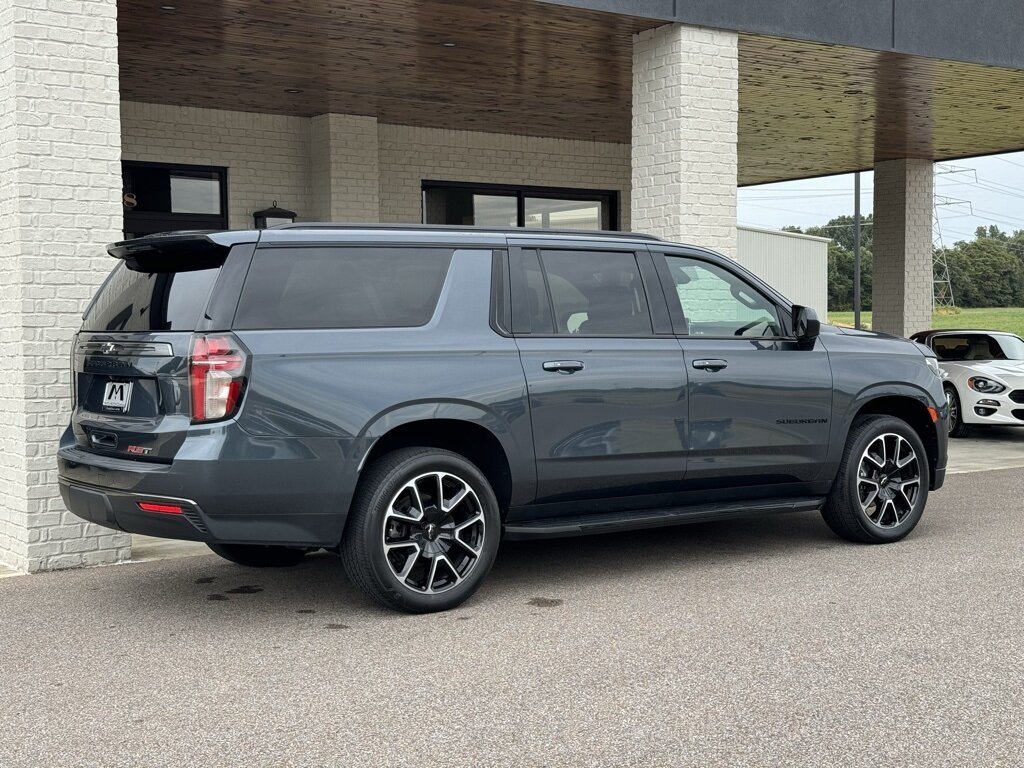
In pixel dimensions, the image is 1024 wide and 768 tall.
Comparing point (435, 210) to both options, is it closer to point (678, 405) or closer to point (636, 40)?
point (636, 40)

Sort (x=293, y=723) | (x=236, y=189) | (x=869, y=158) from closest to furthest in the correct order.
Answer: (x=293, y=723)
(x=236, y=189)
(x=869, y=158)

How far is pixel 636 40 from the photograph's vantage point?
35.7 feet

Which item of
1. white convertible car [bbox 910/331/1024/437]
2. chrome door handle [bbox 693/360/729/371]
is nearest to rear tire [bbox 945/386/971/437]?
white convertible car [bbox 910/331/1024/437]

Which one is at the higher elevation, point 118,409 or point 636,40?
point 636,40

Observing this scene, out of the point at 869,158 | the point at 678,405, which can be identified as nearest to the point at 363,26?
the point at 678,405

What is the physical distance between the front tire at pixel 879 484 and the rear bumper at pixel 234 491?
3.42 m

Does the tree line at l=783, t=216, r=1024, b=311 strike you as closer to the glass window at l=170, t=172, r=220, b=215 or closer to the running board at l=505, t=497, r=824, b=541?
the glass window at l=170, t=172, r=220, b=215

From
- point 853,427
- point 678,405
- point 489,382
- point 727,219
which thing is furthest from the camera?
point 727,219

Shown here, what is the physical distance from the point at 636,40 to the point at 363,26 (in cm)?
240

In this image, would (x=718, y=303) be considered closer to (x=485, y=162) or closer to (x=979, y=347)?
(x=979, y=347)

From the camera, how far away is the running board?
21.6ft

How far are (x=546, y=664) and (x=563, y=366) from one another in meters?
1.85

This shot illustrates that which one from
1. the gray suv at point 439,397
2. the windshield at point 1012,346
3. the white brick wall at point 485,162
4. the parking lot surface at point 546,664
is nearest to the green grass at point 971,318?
the white brick wall at point 485,162

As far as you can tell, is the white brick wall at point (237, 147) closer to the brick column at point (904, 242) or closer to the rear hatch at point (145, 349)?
the rear hatch at point (145, 349)
